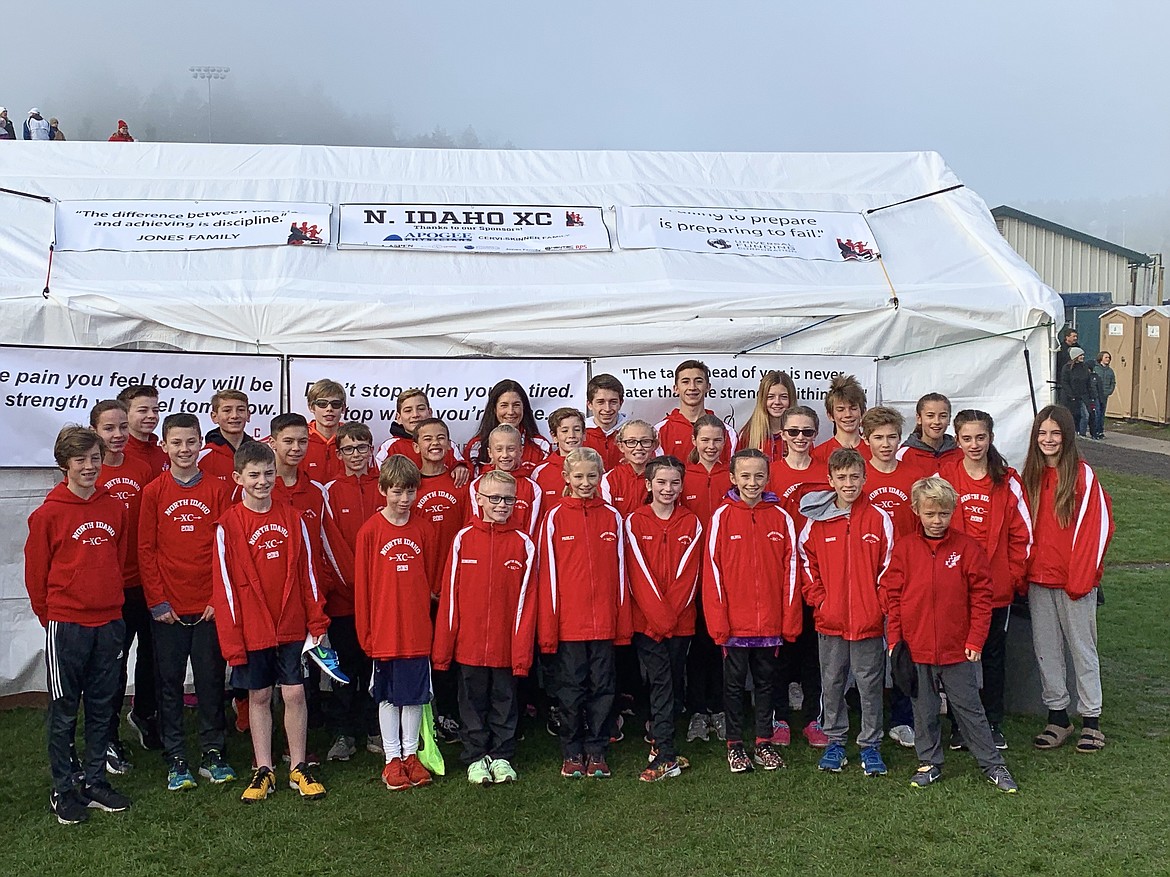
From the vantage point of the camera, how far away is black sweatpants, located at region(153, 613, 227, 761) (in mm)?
4531

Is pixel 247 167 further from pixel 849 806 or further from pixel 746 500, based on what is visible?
pixel 849 806

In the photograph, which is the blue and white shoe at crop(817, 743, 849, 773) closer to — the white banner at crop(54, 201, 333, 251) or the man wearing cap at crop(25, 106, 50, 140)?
the white banner at crop(54, 201, 333, 251)

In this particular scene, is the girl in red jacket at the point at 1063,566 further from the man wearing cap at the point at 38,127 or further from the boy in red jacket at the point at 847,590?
the man wearing cap at the point at 38,127

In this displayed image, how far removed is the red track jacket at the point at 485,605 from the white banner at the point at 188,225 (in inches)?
103

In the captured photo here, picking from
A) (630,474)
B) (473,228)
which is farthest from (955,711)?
(473,228)

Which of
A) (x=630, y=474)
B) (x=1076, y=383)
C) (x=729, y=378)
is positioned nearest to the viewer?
(x=630, y=474)

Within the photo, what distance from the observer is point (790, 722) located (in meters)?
5.30

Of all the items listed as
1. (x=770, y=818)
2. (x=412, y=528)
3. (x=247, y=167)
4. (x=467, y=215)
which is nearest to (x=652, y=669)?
(x=770, y=818)

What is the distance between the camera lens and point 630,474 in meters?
5.07

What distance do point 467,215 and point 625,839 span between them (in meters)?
4.02

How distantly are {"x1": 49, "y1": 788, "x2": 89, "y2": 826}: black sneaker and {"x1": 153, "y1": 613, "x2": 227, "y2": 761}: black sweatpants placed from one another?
1.37ft

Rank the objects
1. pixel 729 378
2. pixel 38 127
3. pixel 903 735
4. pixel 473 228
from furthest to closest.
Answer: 1. pixel 38 127
2. pixel 473 228
3. pixel 729 378
4. pixel 903 735

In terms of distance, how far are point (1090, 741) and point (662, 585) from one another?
209 cm

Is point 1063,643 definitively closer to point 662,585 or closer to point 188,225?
point 662,585
